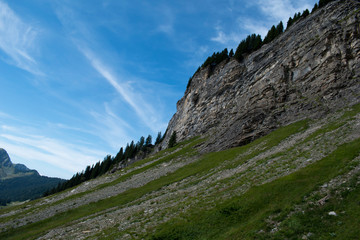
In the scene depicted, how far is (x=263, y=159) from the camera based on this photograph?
34.4 meters

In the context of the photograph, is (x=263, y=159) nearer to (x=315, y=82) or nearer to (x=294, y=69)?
(x=315, y=82)

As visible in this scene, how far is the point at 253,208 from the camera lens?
1945 cm

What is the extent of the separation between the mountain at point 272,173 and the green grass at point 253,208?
0.31ft

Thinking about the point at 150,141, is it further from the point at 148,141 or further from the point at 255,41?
the point at 255,41

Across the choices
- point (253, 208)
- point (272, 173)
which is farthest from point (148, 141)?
point (253, 208)

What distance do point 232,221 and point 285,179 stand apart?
8.29m

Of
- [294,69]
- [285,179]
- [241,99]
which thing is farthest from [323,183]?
[241,99]

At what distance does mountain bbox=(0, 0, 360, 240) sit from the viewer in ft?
55.6

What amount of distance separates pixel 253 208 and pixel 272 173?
873 cm

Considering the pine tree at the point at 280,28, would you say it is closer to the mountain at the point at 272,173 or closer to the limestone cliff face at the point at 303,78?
the mountain at the point at 272,173

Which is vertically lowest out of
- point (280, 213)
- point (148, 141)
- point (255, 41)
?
point (280, 213)

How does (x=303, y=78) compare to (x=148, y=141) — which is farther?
(x=148, y=141)

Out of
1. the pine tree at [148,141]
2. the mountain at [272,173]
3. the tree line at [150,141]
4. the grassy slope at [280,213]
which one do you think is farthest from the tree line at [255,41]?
the grassy slope at [280,213]

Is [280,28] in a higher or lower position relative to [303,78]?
higher
